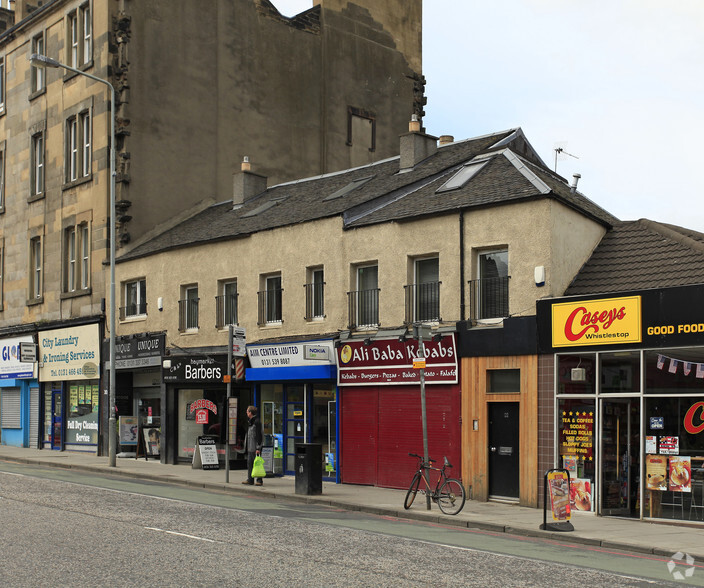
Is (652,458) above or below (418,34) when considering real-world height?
below

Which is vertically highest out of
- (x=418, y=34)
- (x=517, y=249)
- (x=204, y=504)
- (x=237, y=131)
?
(x=418, y=34)

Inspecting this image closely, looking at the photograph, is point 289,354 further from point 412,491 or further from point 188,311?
point 412,491

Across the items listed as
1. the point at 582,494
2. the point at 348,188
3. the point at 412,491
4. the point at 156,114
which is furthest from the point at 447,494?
the point at 156,114

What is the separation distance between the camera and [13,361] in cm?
3669

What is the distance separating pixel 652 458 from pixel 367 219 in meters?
9.11

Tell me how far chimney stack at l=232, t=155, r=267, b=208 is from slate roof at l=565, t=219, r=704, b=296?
45.9 ft

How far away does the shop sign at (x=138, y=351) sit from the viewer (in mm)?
29266

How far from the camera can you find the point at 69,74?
34.2 metres

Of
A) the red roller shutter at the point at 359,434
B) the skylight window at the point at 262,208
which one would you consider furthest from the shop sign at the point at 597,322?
the skylight window at the point at 262,208

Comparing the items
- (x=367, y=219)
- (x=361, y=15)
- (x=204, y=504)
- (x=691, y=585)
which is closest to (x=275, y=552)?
(x=691, y=585)

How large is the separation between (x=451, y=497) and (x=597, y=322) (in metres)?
4.45

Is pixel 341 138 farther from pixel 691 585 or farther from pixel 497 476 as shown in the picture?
pixel 691 585

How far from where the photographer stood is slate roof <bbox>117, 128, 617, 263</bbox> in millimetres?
20797

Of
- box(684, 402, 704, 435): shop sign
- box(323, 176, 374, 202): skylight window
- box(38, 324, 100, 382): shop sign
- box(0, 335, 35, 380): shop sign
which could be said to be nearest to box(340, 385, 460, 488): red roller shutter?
box(684, 402, 704, 435): shop sign
